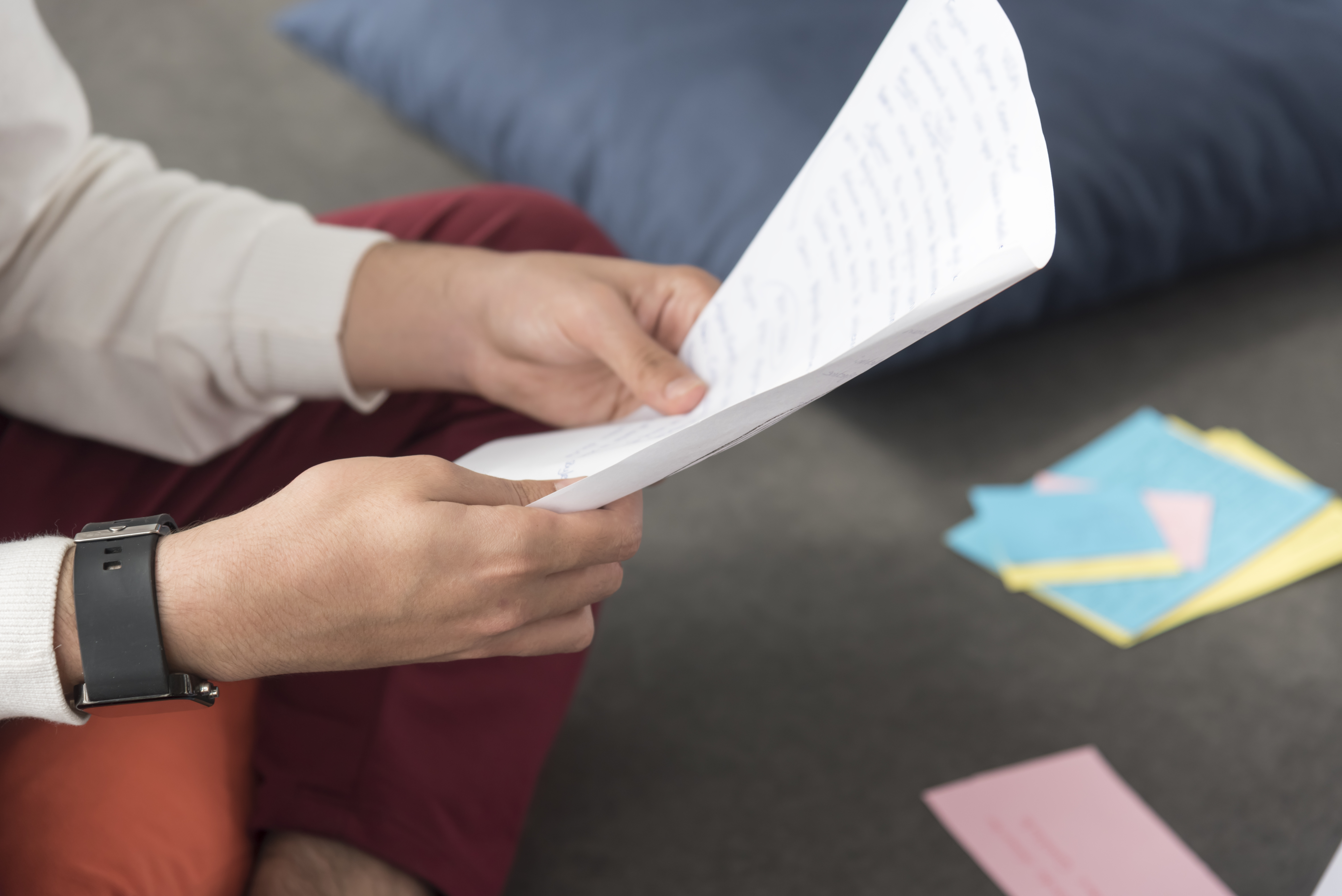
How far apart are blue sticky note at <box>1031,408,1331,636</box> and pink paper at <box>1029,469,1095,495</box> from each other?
1cm

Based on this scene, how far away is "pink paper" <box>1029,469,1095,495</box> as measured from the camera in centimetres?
133

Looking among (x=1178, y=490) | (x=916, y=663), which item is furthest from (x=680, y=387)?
(x=1178, y=490)

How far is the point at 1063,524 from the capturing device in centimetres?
128

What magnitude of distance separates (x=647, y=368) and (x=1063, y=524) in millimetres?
734

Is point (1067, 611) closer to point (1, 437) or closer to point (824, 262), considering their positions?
point (824, 262)

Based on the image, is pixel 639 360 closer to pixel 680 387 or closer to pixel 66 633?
pixel 680 387

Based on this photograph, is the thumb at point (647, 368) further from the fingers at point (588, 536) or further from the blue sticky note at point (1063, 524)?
the blue sticky note at point (1063, 524)

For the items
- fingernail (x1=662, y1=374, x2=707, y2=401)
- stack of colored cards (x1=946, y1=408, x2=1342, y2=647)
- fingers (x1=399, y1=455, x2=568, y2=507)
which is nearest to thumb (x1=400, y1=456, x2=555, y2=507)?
fingers (x1=399, y1=455, x2=568, y2=507)

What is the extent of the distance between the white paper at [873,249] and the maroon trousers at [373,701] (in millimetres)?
164

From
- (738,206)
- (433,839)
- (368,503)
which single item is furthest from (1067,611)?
(368,503)

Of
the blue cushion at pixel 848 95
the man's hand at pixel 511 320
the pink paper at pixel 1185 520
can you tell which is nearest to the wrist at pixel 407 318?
the man's hand at pixel 511 320

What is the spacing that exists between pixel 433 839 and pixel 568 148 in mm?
1110

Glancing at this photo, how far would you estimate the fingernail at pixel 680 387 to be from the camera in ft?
2.40

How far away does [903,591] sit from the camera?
122cm
